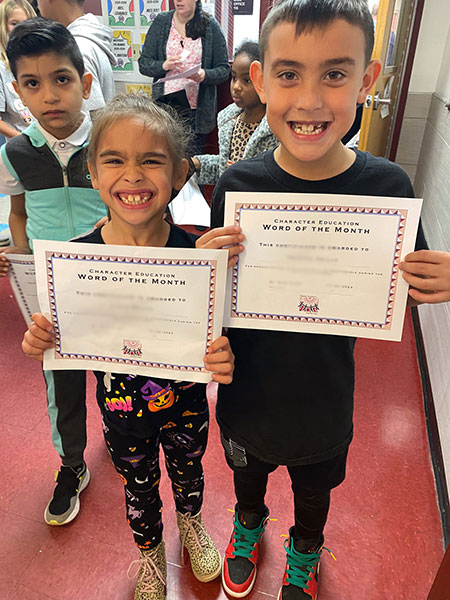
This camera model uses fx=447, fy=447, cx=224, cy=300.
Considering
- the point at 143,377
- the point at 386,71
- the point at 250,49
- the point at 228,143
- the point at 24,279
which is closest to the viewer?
the point at 143,377

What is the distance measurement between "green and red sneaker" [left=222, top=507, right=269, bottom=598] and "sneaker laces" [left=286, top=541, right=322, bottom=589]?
11 cm

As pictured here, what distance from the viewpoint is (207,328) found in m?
0.80

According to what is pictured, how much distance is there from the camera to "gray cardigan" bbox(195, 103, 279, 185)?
A: 1.67 meters

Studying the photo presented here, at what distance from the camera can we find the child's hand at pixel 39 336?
812mm

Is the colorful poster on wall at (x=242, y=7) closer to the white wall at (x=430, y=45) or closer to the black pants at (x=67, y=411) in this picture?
the white wall at (x=430, y=45)

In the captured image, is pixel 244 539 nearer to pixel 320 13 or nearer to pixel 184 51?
pixel 320 13

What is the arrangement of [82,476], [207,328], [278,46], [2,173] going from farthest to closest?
[82,476], [2,173], [207,328], [278,46]

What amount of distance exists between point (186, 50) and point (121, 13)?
3.36ft

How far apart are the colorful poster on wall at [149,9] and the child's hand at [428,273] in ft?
11.8

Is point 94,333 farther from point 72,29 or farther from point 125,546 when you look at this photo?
point 72,29

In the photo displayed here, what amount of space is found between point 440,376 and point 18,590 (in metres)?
1.54

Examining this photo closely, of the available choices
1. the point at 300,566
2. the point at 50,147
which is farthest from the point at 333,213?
the point at 300,566

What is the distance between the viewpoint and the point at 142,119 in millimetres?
838

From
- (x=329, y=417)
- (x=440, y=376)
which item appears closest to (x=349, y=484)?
(x=440, y=376)
